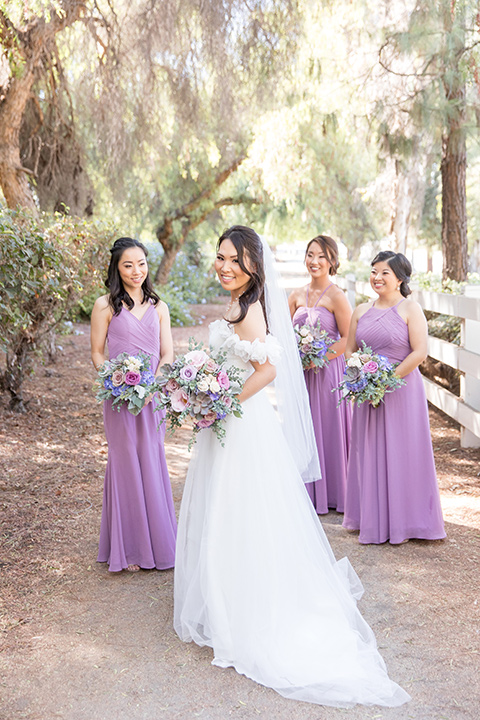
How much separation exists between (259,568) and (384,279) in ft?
7.61

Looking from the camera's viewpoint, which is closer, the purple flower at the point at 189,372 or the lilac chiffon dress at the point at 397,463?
the purple flower at the point at 189,372

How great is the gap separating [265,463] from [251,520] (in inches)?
11.9

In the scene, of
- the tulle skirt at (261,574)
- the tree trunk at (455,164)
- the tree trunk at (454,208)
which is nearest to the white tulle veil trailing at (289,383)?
the tulle skirt at (261,574)

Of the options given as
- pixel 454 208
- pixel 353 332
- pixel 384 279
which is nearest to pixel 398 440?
pixel 353 332

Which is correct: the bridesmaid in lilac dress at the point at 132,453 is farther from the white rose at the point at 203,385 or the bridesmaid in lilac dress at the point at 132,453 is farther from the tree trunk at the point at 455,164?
the tree trunk at the point at 455,164

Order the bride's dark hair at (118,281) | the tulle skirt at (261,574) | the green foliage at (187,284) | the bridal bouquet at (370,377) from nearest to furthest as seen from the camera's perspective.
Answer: the tulle skirt at (261,574) < the bride's dark hair at (118,281) < the bridal bouquet at (370,377) < the green foliage at (187,284)

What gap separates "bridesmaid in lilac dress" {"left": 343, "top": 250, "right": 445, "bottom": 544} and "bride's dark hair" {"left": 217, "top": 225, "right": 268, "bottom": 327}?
149cm

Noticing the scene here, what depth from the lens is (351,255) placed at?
31.1 m

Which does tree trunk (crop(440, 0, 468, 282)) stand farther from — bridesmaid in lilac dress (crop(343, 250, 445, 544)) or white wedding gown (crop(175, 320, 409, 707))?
white wedding gown (crop(175, 320, 409, 707))

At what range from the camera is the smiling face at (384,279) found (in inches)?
196

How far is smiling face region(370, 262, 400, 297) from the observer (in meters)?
4.98

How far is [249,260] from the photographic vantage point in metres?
3.75

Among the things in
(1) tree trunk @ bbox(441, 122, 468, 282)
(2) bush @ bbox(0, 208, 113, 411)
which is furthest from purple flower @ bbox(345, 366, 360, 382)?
(1) tree trunk @ bbox(441, 122, 468, 282)

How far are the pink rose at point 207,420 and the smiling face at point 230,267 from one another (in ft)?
2.23
